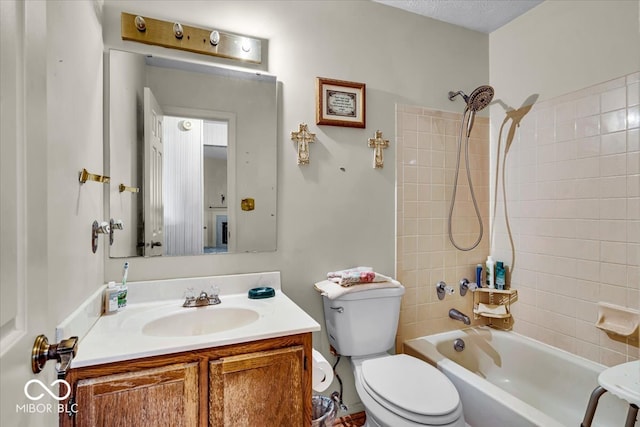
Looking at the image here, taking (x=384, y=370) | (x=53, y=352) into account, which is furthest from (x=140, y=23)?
(x=384, y=370)

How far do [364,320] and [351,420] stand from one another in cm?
66

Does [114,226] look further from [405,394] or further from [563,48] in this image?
[563,48]

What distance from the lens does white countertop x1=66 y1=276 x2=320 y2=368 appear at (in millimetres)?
1001

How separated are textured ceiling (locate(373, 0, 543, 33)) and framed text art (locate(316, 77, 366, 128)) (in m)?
0.59

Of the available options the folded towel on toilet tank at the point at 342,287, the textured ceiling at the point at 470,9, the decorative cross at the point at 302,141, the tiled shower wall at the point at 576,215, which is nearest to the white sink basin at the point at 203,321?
the folded towel on toilet tank at the point at 342,287

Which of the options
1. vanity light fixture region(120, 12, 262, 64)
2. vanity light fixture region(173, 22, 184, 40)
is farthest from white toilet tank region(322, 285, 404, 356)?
vanity light fixture region(173, 22, 184, 40)

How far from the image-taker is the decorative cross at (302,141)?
5.82ft

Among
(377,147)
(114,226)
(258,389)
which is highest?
(377,147)

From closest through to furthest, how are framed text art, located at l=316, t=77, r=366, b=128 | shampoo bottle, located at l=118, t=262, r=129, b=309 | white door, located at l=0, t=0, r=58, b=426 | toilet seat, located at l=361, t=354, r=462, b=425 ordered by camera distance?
white door, located at l=0, t=0, r=58, b=426, toilet seat, located at l=361, t=354, r=462, b=425, shampoo bottle, located at l=118, t=262, r=129, b=309, framed text art, located at l=316, t=77, r=366, b=128

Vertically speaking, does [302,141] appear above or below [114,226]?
above

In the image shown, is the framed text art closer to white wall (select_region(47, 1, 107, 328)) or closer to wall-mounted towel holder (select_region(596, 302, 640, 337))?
white wall (select_region(47, 1, 107, 328))

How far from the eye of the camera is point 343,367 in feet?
6.20

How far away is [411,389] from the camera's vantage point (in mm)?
1410

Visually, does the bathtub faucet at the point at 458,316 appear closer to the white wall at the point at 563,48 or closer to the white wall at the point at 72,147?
the white wall at the point at 563,48
